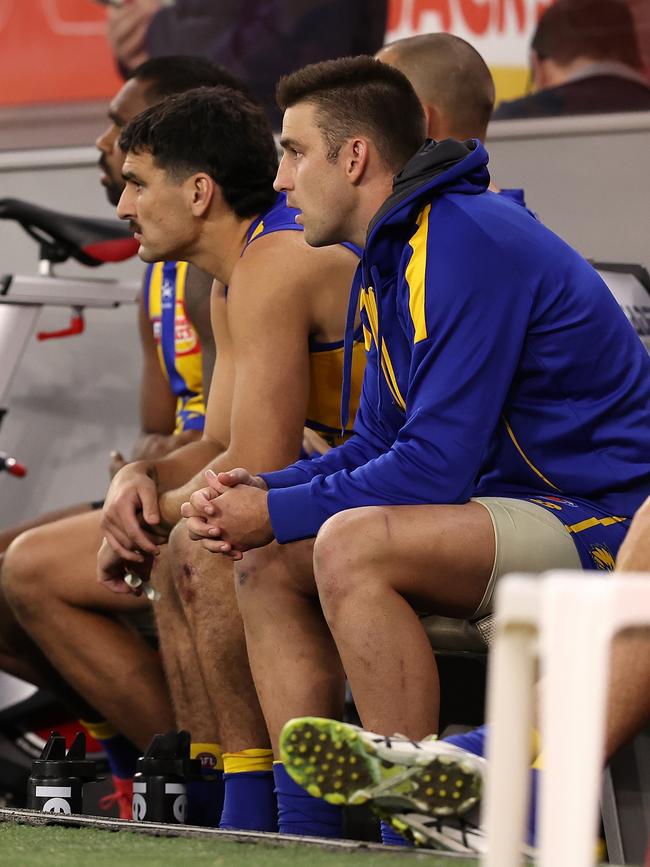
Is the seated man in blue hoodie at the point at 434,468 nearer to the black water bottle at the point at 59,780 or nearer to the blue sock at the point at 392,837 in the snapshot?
the blue sock at the point at 392,837

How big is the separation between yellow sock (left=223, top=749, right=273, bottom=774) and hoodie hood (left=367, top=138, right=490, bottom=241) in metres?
0.73

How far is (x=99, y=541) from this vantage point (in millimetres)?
2467

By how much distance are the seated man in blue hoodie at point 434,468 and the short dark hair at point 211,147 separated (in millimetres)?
419

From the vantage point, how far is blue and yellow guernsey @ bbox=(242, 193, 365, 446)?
7.04 feet

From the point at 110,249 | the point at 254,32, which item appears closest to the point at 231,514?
the point at 110,249

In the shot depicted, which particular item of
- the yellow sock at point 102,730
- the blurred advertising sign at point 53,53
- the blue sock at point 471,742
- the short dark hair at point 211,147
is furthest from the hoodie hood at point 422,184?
the blurred advertising sign at point 53,53

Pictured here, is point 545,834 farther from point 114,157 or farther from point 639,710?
point 114,157

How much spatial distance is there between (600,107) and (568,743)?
8.92ft

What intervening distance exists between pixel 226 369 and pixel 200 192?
0.31 m

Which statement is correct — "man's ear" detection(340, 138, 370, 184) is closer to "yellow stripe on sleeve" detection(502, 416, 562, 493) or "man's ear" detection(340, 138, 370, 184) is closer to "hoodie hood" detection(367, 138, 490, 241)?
"hoodie hood" detection(367, 138, 490, 241)

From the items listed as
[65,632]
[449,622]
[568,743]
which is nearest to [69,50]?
[65,632]

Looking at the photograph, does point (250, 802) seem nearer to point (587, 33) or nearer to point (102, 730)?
point (102, 730)

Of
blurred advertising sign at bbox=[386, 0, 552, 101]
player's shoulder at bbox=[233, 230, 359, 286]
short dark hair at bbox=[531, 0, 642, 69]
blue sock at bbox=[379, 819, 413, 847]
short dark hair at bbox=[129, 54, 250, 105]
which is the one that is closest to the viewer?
blue sock at bbox=[379, 819, 413, 847]

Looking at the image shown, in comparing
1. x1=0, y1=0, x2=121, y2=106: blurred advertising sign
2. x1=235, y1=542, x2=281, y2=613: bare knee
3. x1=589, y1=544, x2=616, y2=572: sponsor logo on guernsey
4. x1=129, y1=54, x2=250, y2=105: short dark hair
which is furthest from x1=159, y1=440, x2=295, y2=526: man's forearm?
x1=0, y1=0, x2=121, y2=106: blurred advertising sign
